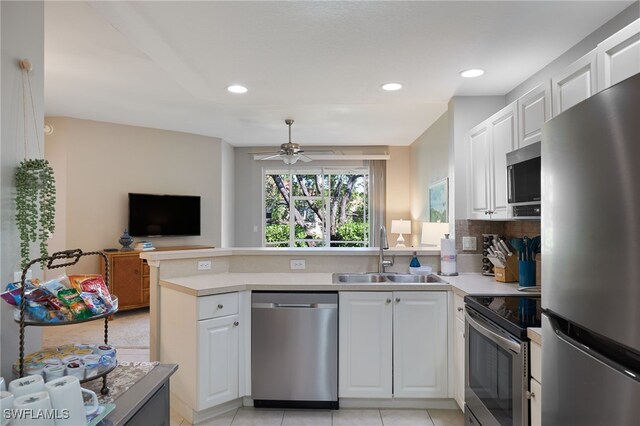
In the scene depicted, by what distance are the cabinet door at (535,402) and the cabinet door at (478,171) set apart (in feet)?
4.78

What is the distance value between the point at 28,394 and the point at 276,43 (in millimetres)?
2050

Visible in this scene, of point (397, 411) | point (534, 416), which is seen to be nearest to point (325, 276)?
point (397, 411)

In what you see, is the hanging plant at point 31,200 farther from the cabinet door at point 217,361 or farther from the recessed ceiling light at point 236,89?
the recessed ceiling light at point 236,89

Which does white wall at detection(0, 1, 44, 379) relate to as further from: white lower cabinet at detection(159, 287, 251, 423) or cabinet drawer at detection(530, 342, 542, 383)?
cabinet drawer at detection(530, 342, 542, 383)

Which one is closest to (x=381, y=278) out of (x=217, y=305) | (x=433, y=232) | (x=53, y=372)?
(x=217, y=305)

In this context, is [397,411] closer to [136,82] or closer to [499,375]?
[499,375]

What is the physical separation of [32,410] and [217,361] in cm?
183

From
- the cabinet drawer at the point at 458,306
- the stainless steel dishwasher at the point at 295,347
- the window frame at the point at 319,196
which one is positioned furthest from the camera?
the window frame at the point at 319,196

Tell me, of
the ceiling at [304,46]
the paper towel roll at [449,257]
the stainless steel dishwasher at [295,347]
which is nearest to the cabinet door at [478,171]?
the paper towel roll at [449,257]

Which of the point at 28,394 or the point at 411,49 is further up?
the point at 411,49

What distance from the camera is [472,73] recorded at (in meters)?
2.75

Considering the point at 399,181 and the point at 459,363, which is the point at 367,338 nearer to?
the point at 459,363

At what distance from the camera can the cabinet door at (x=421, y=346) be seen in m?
2.60

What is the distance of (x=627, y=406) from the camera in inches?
36.2
